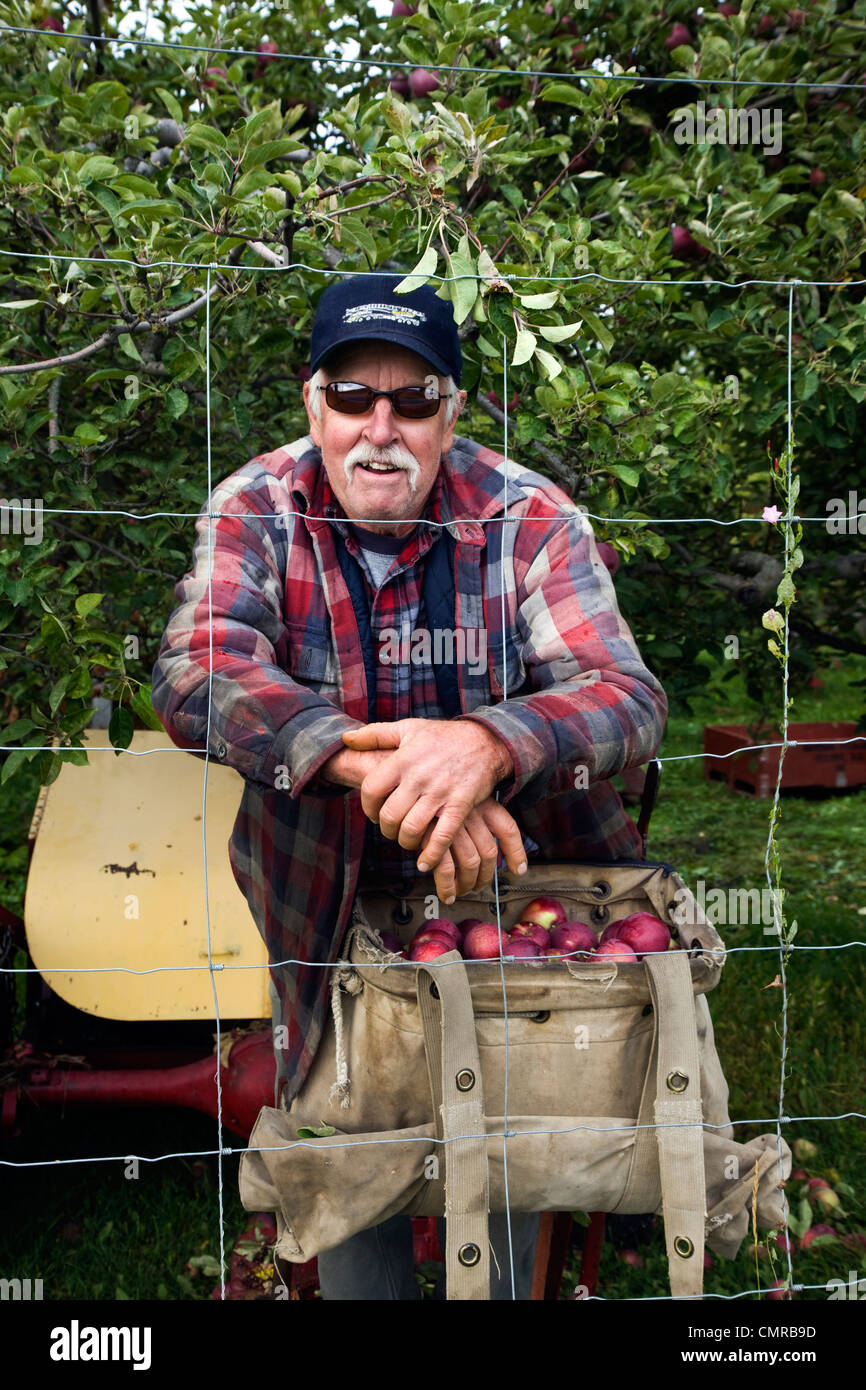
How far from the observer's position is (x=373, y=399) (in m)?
1.85

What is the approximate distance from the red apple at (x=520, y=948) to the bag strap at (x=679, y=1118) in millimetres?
236

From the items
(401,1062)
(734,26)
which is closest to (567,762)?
(401,1062)

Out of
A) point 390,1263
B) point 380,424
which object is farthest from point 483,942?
point 380,424

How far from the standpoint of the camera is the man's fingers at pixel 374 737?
1542 mm

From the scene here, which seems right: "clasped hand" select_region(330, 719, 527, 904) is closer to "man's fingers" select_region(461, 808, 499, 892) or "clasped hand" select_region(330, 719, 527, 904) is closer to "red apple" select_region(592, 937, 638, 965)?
"man's fingers" select_region(461, 808, 499, 892)

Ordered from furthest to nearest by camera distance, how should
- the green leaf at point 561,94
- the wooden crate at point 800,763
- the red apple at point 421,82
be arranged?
the wooden crate at point 800,763 < the red apple at point 421,82 < the green leaf at point 561,94

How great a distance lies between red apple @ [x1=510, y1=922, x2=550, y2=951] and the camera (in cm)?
175

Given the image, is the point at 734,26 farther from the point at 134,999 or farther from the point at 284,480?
the point at 134,999

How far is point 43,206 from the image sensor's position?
2.16 m

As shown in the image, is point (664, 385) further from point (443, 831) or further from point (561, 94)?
point (443, 831)

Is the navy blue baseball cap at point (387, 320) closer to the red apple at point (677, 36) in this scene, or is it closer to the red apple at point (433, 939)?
the red apple at point (433, 939)

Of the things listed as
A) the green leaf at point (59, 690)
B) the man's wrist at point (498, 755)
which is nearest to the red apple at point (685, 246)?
the man's wrist at point (498, 755)

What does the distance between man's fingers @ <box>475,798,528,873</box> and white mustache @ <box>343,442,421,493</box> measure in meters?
0.60

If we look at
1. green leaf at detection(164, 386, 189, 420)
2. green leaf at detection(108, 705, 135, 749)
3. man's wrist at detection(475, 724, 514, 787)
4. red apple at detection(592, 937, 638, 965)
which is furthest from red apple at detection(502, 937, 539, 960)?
green leaf at detection(164, 386, 189, 420)
